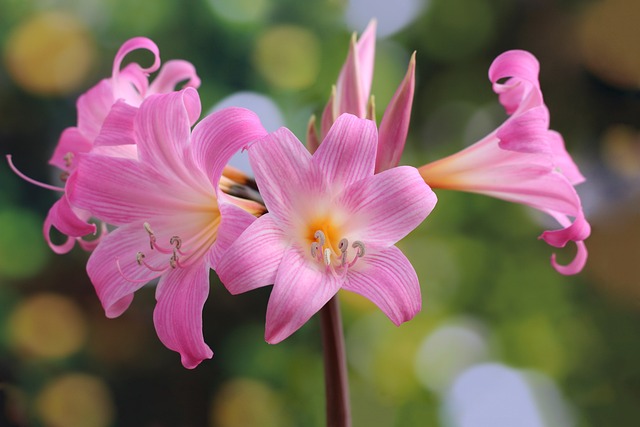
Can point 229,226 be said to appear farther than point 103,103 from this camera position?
No

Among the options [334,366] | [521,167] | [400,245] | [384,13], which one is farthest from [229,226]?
[384,13]

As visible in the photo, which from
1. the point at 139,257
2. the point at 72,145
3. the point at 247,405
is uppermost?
the point at 72,145

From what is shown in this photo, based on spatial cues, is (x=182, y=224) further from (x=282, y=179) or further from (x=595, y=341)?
(x=595, y=341)

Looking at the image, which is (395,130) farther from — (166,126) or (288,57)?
(288,57)

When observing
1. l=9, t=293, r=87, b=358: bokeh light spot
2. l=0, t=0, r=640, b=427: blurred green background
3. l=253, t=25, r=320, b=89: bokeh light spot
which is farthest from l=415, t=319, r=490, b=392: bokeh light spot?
l=9, t=293, r=87, b=358: bokeh light spot

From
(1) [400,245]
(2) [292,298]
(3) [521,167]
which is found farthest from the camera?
(1) [400,245]

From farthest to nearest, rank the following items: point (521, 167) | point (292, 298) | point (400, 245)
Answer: point (400, 245) → point (521, 167) → point (292, 298)

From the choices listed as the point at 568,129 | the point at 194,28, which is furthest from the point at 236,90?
the point at 568,129

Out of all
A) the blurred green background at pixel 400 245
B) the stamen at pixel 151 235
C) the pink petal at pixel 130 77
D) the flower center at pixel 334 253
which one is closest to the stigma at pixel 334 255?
the flower center at pixel 334 253
